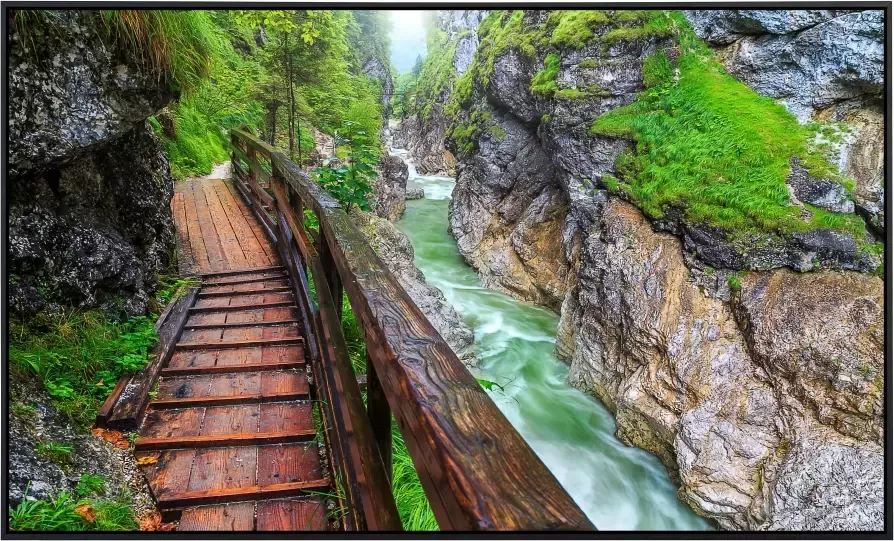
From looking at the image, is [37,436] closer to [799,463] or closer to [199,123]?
[799,463]

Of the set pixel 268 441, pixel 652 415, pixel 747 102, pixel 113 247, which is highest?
pixel 747 102

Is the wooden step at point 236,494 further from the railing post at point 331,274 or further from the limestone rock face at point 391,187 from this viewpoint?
the limestone rock face at point 391,187

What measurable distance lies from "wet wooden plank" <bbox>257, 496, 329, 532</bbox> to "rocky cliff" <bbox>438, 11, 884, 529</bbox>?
6468mm

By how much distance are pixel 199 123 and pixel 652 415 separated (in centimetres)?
1506

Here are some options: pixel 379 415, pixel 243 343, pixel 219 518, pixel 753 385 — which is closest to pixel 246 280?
pixel 243 343

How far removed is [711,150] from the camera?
917 cm

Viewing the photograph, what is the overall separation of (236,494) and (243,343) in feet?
5.80

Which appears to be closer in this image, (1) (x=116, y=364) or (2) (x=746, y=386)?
(1) (x=116, y=364)

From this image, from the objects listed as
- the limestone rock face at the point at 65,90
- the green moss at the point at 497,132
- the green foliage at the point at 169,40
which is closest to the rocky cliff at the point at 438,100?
the green moss at the point at 497,132

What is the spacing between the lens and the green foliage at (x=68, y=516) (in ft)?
6.32

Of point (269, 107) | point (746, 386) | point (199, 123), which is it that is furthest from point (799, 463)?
point (199, 123)

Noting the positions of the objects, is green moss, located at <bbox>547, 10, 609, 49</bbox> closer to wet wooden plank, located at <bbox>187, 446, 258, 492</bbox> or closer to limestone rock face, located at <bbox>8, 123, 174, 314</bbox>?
limestone rock face, located at <bbox>8, 123, 174, 314</bbox>

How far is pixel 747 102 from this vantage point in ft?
31.4

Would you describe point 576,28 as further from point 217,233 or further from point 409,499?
point 409,499
